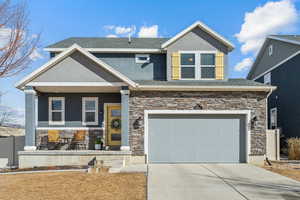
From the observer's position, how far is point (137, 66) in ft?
50.5

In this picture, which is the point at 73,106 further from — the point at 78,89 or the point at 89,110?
the point at 78,89

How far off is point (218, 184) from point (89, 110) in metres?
8.40

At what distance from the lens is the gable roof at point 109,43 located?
1560 centimetres

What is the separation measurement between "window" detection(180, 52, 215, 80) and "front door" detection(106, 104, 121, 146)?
4073 millimetres

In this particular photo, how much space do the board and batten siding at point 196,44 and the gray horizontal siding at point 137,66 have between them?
1.04 metres

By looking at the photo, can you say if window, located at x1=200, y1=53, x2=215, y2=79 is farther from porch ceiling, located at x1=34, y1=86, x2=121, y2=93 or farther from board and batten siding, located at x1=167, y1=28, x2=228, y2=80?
porch ceiling, located at x1=34, y1=86, x2=121, y2=93

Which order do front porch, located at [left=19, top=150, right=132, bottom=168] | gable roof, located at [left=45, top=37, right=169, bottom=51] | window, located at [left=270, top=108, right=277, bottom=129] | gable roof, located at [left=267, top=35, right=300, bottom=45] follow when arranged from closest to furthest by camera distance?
front porch, located at [left=19, top=150, right=132, bottom=168] → gable roof, located at [left=45, top=37, right=169, bottom=51] → gable roof, located at [left=267, top=35, right=300, bottom=45] → window, located at [left=270, top=108, right=277, bottom=129]

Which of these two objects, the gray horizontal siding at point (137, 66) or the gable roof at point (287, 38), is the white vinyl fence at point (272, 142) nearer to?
the gray horizontal siding at point (137, 66)

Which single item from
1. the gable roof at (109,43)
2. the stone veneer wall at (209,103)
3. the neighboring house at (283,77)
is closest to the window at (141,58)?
the gable roof at (109,43)

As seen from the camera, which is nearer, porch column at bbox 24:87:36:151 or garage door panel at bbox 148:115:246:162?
porch column at bbox 24:87:36:151

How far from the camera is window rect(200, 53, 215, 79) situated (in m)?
14.2

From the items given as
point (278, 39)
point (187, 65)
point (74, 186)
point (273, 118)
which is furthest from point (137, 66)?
point (273, 118)

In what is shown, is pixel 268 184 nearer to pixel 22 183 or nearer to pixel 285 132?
pixel 22 183

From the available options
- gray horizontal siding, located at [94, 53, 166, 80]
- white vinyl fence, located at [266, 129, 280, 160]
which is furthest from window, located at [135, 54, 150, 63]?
white vinyl fence, located at [266, 129, 280, 160]
